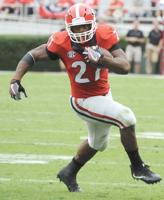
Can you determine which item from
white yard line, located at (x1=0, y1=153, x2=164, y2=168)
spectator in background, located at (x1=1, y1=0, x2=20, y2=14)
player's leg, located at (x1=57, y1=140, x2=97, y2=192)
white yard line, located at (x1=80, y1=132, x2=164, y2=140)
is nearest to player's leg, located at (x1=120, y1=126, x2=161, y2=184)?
player's leg, located at (x1=57, y1=140, x2=97, y2=192)

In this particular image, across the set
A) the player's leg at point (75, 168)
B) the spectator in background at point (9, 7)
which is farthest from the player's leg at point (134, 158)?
the spectator in background at point (9, 7)

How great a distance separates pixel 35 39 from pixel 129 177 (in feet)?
50.6

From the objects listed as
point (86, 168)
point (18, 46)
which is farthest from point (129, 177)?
point (18, 46)

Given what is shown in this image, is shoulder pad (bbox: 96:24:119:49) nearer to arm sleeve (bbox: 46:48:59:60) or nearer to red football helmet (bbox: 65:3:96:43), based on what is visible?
red football helmet (bbox: 65:3:96:43)

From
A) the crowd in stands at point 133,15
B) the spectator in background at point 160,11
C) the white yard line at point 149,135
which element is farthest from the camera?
the spectator in background at point 160,11

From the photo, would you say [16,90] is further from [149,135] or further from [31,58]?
[149,135]

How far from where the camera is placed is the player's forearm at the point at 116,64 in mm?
5797

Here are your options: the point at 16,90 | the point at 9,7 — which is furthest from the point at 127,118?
the point at 9,7

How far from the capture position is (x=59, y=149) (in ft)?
28.0

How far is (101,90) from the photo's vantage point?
6.22 m

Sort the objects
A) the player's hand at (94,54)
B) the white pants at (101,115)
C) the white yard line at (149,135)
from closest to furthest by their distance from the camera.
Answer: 1. the player's hand at (94,54)
2. the white pants at (101,115)
3. the white yard line at (149,135)

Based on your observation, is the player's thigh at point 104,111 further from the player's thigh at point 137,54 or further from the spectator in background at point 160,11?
the spectator in background at point 160,11

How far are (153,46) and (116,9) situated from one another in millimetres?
2607

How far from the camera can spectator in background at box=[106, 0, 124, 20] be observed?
23.6 metres
